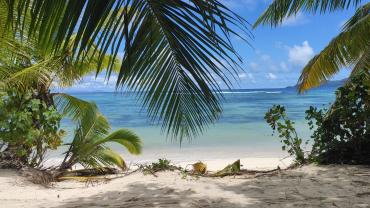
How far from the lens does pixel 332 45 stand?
662 centimetres

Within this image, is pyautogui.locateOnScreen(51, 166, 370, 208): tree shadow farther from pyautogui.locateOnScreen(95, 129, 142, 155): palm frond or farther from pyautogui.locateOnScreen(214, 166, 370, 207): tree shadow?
pyautogui.locateOnScreen(95, 129, 142, 155): palm frond

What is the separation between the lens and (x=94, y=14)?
168cm

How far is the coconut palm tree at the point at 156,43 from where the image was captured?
171cm

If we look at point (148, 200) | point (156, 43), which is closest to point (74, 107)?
point (148, 200)

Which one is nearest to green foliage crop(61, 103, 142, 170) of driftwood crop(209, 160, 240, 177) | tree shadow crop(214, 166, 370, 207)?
driftwood crop(209, 160, 240, 177)

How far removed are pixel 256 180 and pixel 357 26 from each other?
9.04 feet

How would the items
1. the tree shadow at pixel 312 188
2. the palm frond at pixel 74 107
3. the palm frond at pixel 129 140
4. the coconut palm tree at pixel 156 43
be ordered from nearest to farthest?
1. the coconut palm tree at pixel 156 43
2. the tree shadow at pixel 312 188
3. the palm frond at pixel 74 107
4. the palm frond at pixel 129 140

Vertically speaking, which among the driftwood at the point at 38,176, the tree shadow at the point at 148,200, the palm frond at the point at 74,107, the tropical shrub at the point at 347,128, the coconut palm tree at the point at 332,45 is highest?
the coconut palm tree at the point at 332,45

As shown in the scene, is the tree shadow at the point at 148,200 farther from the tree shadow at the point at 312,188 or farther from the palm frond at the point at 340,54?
the palm frond at the point at 340,54

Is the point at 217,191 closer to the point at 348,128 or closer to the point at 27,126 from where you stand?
the point at 348,128

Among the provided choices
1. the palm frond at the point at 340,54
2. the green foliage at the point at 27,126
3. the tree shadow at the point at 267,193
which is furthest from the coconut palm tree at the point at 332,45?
the green foliage at the point at 27,126

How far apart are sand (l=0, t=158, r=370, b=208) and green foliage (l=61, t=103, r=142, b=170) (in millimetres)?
1408

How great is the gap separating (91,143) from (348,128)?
3761mm

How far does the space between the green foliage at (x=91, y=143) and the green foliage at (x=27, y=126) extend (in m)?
0.35
